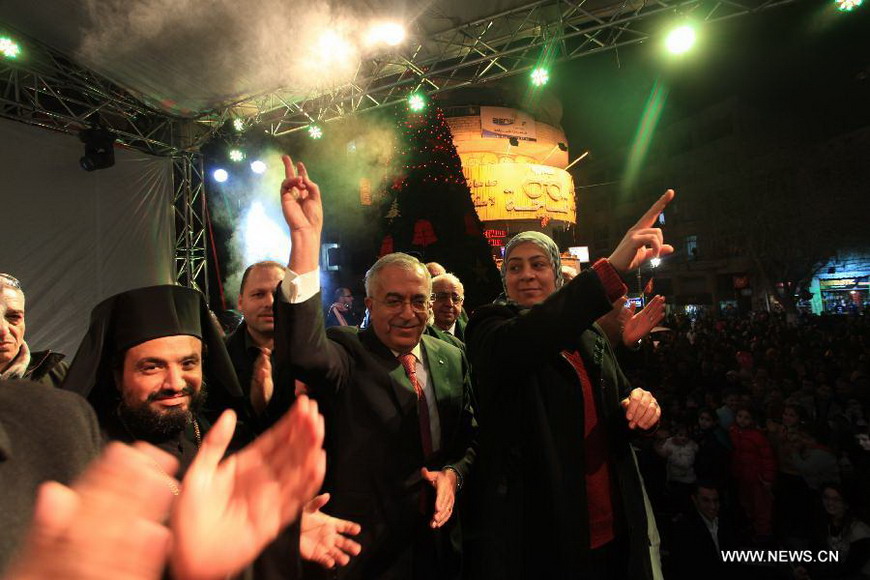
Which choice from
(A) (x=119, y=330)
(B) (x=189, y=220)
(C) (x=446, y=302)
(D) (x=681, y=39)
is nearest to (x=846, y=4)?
(D) (x=681, y=39)

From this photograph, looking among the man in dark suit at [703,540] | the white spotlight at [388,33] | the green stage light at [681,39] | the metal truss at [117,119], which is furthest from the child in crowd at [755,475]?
the metal truss at [117,119]

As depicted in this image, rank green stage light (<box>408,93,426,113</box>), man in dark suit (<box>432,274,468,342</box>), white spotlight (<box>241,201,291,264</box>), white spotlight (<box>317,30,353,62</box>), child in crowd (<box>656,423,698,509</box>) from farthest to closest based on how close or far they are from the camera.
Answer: white spotlight (<box>241,201,291,264</box>), green stage light (<box>408,93,426,113</box>), white spotlight (<box>317,30,353,62</box>), child in crowd (<box>656,423,698,509</box>), man in dark suit (<box>432,274,468,342</box>)

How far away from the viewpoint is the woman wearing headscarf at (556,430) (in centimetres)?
193

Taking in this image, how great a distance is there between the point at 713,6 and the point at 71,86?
9.08 metres

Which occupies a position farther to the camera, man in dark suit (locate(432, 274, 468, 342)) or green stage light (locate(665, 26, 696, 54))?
green stage light (locate(665, 26, 696, 54))

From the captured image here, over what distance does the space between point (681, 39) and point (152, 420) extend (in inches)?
309

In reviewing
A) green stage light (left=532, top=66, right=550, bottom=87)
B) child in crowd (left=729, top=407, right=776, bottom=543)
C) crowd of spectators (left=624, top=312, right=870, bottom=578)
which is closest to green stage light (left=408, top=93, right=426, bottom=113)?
green stage light (left=532, top=66, right=550, bottom=87)

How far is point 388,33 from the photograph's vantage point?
665cm

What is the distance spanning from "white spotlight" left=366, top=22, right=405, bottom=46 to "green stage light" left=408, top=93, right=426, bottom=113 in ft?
4.65

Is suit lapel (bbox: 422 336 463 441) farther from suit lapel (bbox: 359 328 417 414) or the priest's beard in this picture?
the priest's beard

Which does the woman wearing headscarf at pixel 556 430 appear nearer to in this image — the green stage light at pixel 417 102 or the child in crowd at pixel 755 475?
the child in crowd at pixel 755 475

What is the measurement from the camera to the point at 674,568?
446 centimetres

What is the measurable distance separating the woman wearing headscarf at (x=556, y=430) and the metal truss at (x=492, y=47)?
603 cm

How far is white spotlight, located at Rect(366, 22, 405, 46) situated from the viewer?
6551 mm
